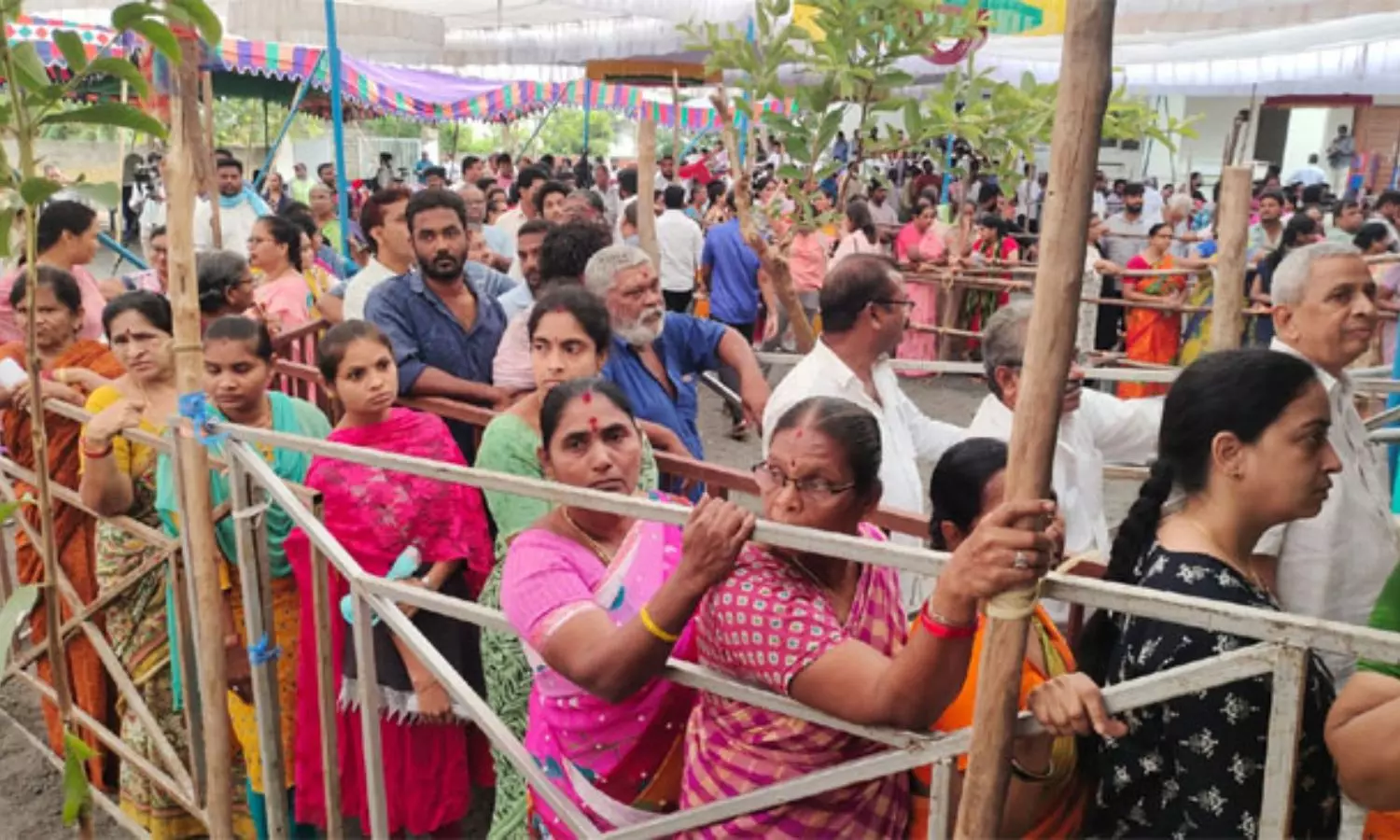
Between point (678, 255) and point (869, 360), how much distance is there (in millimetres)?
5590

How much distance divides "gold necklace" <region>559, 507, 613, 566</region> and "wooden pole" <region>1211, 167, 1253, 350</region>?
214cm

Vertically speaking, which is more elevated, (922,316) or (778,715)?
(778,715)

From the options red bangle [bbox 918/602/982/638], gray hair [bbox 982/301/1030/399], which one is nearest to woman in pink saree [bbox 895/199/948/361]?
gray hair [bbox 982/301/1030/399]

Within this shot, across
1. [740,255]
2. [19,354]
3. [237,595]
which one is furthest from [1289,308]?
[740,255]

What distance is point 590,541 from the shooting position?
2117mm

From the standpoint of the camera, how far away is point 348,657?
3.08 metres

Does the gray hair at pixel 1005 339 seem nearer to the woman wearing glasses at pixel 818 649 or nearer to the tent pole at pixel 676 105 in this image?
the woman wearing glasses at pixel 818 649

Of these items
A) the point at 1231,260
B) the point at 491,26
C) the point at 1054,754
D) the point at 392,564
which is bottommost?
the point at 392,564

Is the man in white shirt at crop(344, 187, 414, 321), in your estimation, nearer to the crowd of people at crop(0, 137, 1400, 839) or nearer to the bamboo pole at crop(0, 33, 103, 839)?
the crowd of people at crop(0, 137, 1400, 839)

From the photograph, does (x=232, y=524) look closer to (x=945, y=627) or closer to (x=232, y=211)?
(x=945, y=627)

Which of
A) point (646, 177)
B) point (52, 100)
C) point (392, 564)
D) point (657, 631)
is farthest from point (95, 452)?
point (646, 177)

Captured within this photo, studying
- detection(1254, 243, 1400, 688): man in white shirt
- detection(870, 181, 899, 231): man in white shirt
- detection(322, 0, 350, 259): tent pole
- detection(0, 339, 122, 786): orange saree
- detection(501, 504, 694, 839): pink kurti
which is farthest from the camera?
detection(870, 181, 899, 231): man in white shirt

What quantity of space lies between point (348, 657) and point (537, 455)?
846 millimetres

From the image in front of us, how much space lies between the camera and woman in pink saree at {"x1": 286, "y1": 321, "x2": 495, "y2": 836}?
296cm
